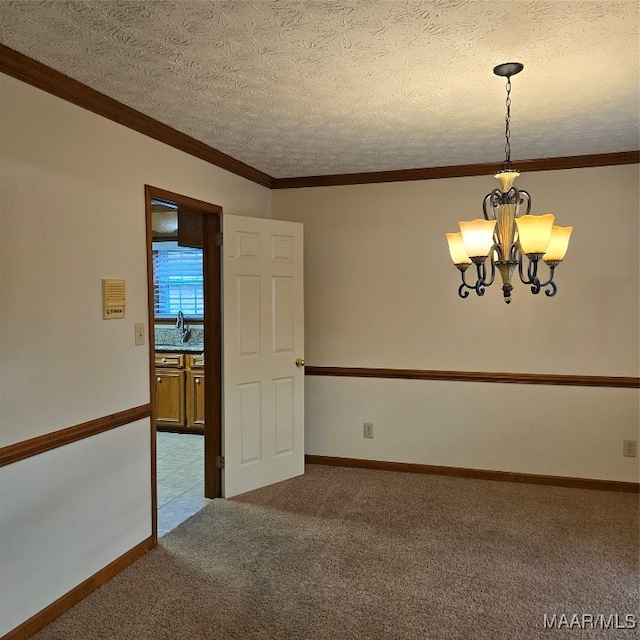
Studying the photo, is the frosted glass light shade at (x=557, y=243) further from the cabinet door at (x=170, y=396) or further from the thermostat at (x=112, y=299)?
the cabinet door at (x=170, y=396)

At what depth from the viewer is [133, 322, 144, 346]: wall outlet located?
2.87 meters

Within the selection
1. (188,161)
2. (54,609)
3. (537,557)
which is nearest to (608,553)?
(537,557)

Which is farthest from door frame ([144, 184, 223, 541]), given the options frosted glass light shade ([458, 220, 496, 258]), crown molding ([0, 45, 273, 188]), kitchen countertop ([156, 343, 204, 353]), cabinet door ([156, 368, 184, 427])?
frosted glass light shade ([458, 220, 496, 258])

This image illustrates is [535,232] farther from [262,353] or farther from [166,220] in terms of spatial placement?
[166,220]

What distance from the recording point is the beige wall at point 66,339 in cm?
212

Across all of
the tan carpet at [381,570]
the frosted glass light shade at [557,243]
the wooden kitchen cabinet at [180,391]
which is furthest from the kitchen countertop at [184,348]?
the frosted glass light shade at [557,243]

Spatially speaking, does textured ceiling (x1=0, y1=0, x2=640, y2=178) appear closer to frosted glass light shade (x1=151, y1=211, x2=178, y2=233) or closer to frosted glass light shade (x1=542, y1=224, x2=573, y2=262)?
frosted glass light shade (x1=542, y1=224, x2=573, y2=262)

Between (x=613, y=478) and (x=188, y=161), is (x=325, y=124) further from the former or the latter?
(x=613, y=478)

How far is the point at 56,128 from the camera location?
7.65 ft

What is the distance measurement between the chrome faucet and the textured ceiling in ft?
9.79

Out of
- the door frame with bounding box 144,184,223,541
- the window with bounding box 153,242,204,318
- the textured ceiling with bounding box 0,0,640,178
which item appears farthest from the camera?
the window with bounding box 153,242,204,318

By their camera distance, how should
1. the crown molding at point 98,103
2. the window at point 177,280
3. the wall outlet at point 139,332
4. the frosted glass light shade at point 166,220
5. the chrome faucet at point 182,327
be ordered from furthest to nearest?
the window at point 177,280
the chrome faucet at point 182,327
the frosted glass light shade at point 166,220
the wall outlet at point 139,332
the crown molding at point 98,103

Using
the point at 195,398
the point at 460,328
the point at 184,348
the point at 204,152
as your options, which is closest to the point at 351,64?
the point at 204,152

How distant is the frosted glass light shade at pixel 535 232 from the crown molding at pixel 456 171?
76.3 inches
